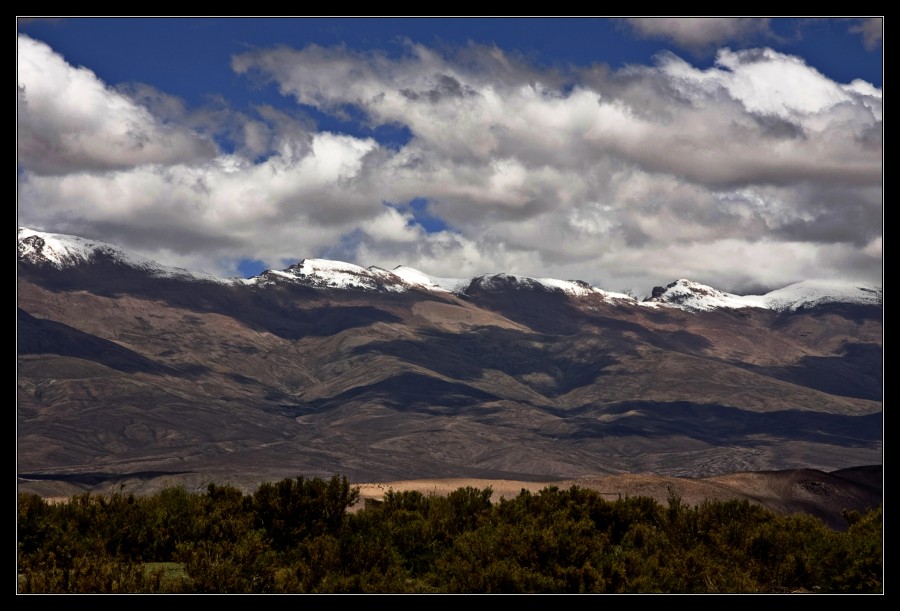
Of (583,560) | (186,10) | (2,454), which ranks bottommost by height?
(583,560)

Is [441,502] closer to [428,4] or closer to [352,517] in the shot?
[352,517]

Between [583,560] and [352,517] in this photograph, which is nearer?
[583,560]

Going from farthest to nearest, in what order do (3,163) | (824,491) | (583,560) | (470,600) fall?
(824,491) < (583,560) < (3,163) < (470,600)

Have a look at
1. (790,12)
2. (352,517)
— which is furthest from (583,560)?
(790,12)

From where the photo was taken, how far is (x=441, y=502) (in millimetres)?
26406

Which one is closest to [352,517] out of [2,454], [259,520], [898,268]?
[259,520]

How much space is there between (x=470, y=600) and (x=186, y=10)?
999 centimetres

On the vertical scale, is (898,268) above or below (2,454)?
above

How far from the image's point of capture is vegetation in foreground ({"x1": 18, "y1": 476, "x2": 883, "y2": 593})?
18.5 m

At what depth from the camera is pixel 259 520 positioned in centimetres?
2322

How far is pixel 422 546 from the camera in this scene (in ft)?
74.6

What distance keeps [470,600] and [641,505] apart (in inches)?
552

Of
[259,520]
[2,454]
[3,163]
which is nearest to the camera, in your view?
[2,454]

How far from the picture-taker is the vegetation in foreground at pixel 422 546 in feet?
60.7
